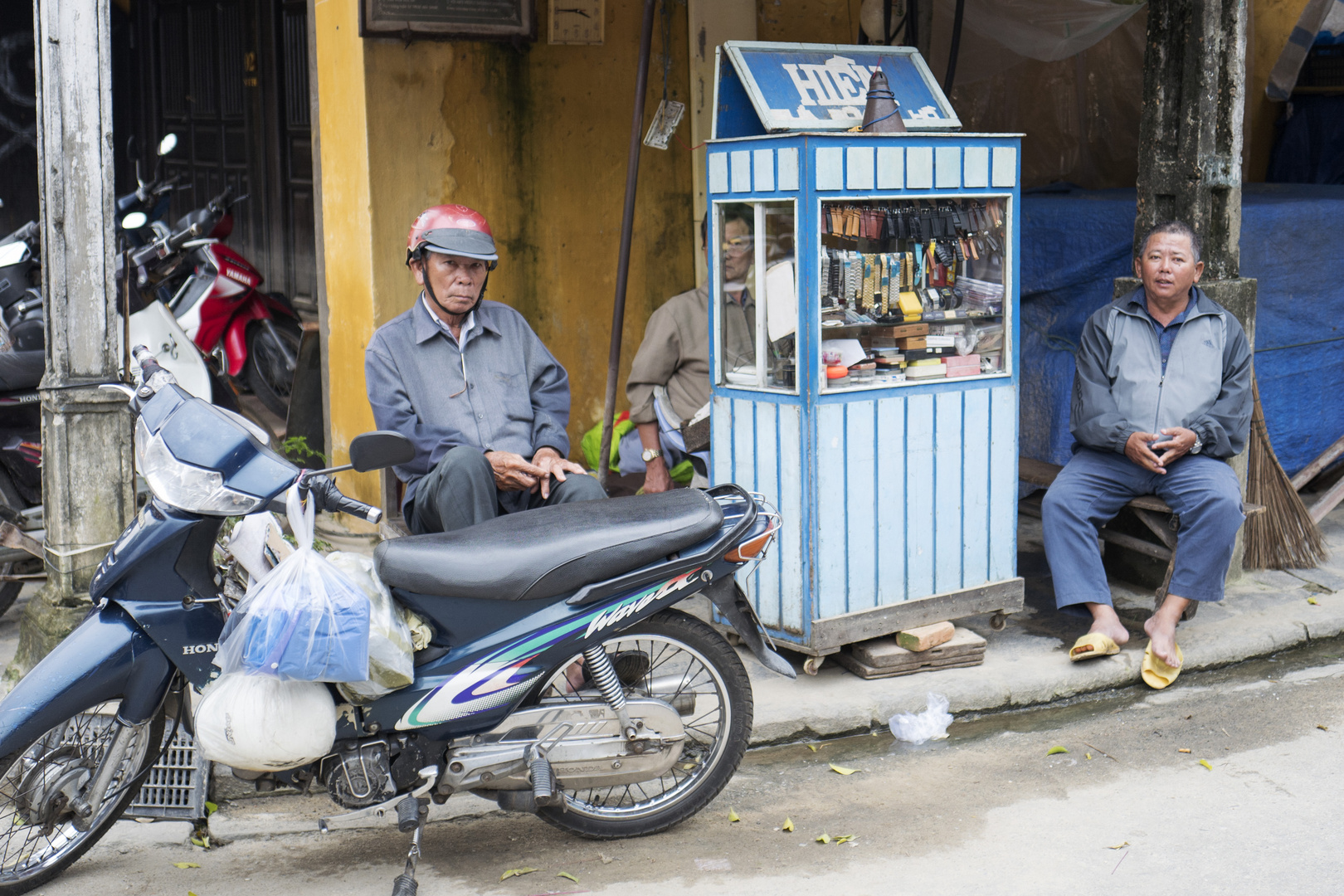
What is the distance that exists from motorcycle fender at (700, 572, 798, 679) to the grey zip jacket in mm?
2005

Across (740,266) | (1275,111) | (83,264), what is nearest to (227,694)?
(83,264)

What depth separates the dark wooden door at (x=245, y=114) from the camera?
24.6 feet

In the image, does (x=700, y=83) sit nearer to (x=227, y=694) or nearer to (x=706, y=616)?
(x=706, y=616)

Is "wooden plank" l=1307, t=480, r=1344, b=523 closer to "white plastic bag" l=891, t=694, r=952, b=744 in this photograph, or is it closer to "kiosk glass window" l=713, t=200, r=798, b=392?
"white plastic bag" l=891, t=694, r=952, b=744

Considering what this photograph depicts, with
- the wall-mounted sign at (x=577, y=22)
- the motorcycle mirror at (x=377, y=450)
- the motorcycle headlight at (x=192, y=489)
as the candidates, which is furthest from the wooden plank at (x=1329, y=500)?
the motorcycle headlight at (x=192, y=489)

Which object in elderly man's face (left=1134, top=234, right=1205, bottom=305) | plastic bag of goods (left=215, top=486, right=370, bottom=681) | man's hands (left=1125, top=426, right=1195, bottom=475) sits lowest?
plastic bag of goods (left=215, top=486, right=370, bottom=681)

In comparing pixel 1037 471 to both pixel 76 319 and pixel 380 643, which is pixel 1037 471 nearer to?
pixel 380 643

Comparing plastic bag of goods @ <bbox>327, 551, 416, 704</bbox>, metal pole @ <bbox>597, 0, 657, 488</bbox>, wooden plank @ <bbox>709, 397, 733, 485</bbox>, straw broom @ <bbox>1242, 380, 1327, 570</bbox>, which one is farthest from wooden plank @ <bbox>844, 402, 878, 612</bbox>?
straw broom @ <bbox>1242, 380, 1327, 570</bbox>

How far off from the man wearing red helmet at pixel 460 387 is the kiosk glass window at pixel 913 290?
3.06 feet

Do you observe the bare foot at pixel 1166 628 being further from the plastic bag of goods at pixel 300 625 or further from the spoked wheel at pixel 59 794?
the spoked wheel at pixel 59 794

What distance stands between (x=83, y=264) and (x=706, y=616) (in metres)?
2.49

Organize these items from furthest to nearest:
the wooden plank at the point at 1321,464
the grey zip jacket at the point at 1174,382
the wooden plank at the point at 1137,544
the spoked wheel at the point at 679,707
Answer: the wooden plank at the point at 1321,464, the wooden plank at the point at 1137,544, the grey zip jacket at the point at 1174,382, the spoked wheel at the point at 679,707

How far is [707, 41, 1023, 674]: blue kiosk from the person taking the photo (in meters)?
4.11

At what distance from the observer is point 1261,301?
19.2 feet
